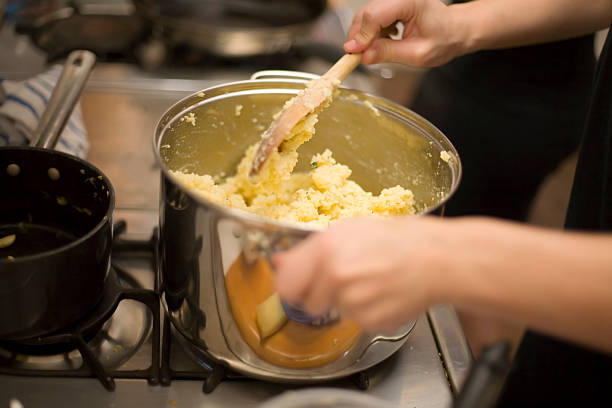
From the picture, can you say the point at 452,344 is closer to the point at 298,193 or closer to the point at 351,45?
the point at 298,193

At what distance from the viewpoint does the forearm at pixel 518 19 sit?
84 centimetres

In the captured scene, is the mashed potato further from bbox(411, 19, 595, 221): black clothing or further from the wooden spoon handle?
bbox(411, 19, 595, 221): black clothing

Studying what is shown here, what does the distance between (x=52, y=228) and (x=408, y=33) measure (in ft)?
1.97

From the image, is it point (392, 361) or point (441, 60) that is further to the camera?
point (441, 60)

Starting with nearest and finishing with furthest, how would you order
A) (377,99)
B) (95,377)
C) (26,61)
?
(95,377)
(377,99)
(26,61)

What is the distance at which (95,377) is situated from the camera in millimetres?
626

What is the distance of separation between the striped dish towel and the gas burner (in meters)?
0.30

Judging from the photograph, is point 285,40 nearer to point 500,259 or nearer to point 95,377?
point 95,377

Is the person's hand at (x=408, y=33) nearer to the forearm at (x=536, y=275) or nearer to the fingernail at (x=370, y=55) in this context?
the fingernail at (x=370, y=55)

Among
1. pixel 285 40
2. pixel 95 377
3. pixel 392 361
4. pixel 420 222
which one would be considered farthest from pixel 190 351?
pixel 285 40

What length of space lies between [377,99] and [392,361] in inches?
14.6

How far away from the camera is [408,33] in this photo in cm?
85

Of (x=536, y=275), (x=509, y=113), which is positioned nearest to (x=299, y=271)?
(x=536, y=275)

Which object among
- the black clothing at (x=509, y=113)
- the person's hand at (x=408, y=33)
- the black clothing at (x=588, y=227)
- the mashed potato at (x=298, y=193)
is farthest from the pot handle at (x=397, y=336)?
the black clothing at (x=509, y=113)
